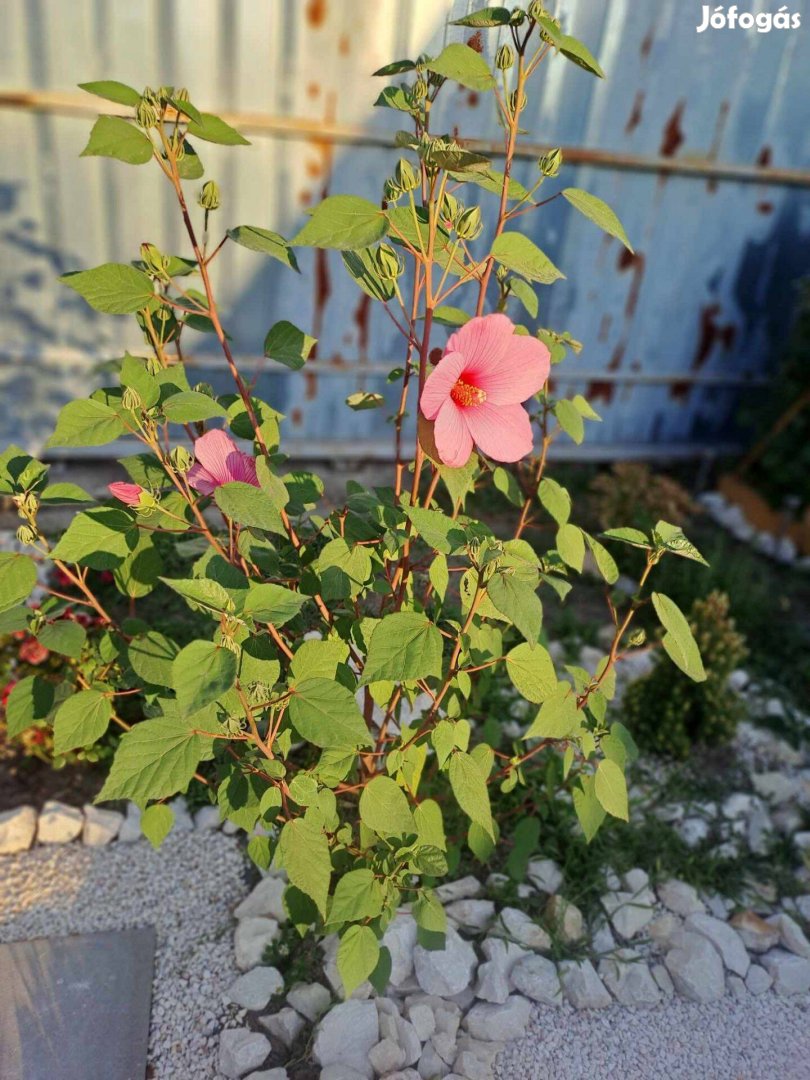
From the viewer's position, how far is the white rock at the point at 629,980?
175 cm

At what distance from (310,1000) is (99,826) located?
0.70 metres

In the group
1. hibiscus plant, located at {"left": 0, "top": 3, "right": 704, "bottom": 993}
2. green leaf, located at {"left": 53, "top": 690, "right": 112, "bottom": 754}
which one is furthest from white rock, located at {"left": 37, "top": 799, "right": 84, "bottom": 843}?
green leaf, located at {"left": 53, "top": 690, "right": 112, "bottom": 754}

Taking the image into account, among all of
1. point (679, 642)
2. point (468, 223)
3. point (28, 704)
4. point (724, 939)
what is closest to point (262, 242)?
point (468, 223)

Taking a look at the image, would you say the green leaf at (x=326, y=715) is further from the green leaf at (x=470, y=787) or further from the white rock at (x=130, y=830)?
the white rock at (x=130, y=830)

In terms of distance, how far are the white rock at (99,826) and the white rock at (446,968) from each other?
0.80 metres

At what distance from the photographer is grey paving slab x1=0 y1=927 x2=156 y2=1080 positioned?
1508 mm

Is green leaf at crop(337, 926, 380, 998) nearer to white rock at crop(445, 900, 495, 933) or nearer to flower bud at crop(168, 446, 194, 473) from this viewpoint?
white rock at crop(445, 900, 495, 933)

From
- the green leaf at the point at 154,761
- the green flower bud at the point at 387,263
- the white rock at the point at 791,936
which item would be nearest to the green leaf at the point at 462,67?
the green flower bud at the point at 387,263

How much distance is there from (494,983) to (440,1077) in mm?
211

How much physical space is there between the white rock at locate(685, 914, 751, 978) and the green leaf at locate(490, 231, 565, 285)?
5.15 ft

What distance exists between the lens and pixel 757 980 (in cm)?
184

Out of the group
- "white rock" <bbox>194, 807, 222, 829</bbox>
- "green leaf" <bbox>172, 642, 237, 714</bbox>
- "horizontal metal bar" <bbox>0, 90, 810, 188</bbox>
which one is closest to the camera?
"green leaf" <bbox>172, 642, 237, 714</bbox>

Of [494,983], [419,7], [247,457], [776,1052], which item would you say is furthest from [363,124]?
[776,1052]

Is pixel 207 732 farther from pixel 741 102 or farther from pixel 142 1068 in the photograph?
pixel 741 102
